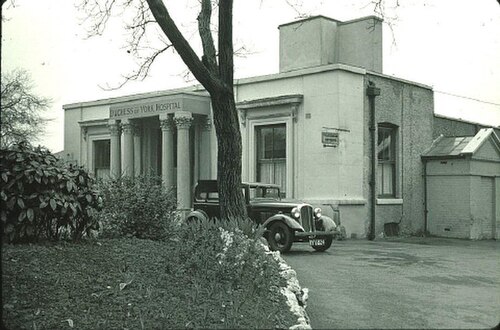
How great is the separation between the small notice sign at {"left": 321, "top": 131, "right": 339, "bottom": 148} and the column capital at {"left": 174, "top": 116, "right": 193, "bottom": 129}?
5917 mm

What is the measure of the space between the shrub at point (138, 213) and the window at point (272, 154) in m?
9.64

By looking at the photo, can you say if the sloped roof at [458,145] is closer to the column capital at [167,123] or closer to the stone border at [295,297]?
the column capital at [167,123]

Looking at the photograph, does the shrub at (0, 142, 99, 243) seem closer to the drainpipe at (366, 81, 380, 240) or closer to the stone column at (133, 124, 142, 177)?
the drainpipe at (366, 81, 380, 240)

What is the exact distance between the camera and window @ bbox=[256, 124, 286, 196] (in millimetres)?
21422

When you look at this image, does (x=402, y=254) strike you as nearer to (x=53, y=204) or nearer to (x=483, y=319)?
(x=483, y=319)

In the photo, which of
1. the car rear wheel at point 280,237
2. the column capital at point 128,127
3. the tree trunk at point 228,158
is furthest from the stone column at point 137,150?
the tree trunk at point 228,158

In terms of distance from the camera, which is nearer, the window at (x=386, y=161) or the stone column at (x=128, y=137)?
the window at (x=386, y=161)

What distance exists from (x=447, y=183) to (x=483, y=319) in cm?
1526

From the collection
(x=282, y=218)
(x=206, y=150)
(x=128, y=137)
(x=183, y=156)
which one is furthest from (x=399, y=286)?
(x=128, y=137)

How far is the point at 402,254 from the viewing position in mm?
14867

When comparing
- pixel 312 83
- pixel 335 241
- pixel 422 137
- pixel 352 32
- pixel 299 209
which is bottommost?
pixel 335 241

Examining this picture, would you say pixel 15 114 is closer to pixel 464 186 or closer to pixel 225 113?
pixel 225 113

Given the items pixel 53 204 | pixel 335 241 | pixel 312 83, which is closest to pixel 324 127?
pixel 312 83

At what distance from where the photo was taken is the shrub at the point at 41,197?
882cm
